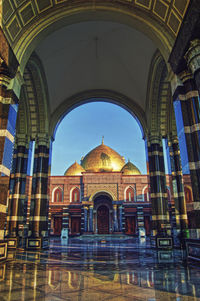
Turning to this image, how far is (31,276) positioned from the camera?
418cm

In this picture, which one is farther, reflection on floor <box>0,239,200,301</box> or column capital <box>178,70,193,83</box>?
column capital <box>178,70,193,83</box>

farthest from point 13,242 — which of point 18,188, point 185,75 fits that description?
point 185,75

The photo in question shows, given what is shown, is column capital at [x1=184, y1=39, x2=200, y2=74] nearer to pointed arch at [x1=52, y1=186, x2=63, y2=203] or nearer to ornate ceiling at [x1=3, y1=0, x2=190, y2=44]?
ornate ceiling at [x1=3, y1=0, x2=190, y2=44]

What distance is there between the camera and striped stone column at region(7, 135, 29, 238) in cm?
1119

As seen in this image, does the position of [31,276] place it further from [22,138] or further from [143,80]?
[143,80]

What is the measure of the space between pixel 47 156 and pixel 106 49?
6.70m

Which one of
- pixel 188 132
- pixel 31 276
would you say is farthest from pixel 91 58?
pixel 31 276

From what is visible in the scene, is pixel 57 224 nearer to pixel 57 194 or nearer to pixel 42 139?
pixel 57 194

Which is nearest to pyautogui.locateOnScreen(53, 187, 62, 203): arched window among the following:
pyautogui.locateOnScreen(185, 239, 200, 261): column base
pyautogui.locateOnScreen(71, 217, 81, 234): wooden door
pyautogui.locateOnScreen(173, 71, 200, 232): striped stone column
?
pyautogui.locateOnScreen(71, 217, 81, 234): wooden door

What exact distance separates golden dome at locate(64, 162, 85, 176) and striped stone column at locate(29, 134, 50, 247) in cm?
1874

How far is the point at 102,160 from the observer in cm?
2997

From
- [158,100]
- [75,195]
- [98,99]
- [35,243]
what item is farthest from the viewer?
[75,195]

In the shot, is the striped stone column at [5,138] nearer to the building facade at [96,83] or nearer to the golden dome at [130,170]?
the building facade at [96,83]

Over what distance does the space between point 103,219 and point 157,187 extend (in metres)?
16.6
